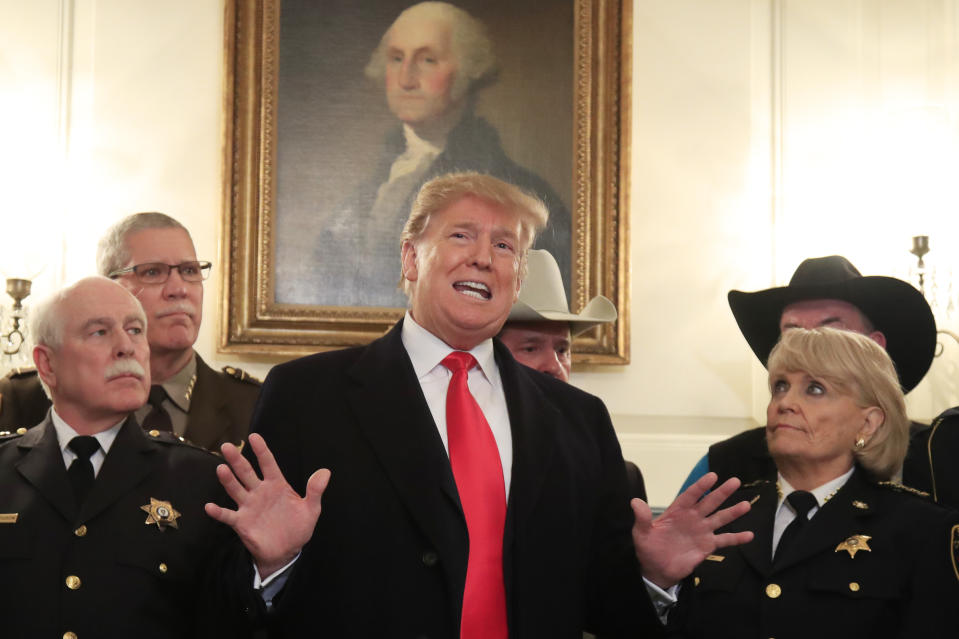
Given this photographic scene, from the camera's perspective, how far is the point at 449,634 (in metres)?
1.95

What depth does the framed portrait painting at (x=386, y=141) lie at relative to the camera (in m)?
4.50

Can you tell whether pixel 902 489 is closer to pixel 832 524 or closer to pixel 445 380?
pixel 832 524

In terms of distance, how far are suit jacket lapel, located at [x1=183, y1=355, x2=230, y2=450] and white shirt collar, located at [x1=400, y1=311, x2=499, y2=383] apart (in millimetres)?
854

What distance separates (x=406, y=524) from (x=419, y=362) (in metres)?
0.41

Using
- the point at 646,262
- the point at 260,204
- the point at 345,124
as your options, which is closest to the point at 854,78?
the point at 646,262

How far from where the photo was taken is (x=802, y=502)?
8.54 ft

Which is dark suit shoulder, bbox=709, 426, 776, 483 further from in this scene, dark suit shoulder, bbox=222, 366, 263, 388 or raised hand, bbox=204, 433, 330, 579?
raised hand, bbox=204, 433, 330, 579

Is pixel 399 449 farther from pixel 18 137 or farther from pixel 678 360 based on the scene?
pixel 18 137

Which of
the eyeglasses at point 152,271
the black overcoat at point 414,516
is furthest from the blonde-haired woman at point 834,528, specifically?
the eyeglasses at point 152,271

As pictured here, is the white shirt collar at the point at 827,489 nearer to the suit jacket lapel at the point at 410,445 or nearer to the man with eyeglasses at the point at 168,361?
the suit jacket lapel at the point at 410,445

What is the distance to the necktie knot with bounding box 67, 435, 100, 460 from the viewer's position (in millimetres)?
2354

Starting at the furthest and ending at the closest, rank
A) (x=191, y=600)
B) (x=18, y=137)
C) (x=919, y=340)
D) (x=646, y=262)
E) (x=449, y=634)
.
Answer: (x=646, y=262) < (x=18, y=137) < (x=919, y=340) < (x=191, y=600) < (x=449, y=634)

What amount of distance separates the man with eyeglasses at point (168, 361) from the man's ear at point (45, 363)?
0.49 meters

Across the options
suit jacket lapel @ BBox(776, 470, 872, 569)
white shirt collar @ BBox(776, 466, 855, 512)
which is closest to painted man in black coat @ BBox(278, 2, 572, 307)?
white shirt collar @ BBox(776, 466, 855, 512)
